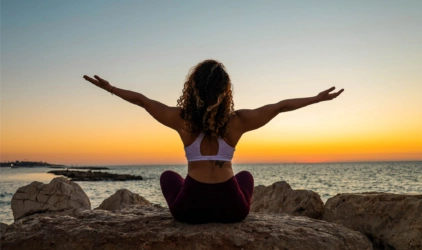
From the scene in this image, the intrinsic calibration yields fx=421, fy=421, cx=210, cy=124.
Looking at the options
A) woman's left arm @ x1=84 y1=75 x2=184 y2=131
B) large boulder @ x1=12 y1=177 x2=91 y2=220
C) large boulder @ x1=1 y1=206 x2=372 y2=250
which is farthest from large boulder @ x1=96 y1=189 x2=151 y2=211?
woman's left arm @ x1=84 y1=75 x2=184 y2=131

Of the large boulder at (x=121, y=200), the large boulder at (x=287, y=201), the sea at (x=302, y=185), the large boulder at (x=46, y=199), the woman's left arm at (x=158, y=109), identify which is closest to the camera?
the woman's left arm at (x=158, y=109)

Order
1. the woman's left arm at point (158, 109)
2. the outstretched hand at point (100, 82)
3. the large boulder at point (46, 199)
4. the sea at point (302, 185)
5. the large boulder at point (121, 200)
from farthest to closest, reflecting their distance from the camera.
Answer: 1. the sea at point (302, 185)
2. the large boulder at point (46, 199)
3. the large boulder at point (121, 200)
4. the outstretched hand at point (100, 82)
5. the woman's left arm at point (158, 109)

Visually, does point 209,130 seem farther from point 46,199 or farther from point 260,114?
point 46,199

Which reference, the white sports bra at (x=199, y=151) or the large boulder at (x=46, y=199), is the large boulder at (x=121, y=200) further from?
the white sports bra at (x=199, y=151)

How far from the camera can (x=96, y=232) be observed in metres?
4.77

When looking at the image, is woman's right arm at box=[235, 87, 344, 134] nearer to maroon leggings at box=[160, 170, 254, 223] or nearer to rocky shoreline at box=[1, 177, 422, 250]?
maroon leggings at box=[160, 170, 254, 223]

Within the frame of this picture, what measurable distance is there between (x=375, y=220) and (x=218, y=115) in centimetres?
357

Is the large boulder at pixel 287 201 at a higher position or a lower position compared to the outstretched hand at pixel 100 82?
lower

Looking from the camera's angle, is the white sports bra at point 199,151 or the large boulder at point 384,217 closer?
the white sports bra at point 199,151

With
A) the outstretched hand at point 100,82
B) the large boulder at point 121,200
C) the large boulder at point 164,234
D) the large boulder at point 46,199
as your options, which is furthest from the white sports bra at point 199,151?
the large boulder at point 46,199

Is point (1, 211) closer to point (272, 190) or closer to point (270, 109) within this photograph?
point (272, 190)

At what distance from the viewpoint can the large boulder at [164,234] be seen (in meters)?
4.54

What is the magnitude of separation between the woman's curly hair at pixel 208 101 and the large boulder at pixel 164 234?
1.13 metres

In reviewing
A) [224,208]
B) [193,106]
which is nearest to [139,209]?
[224,208]
